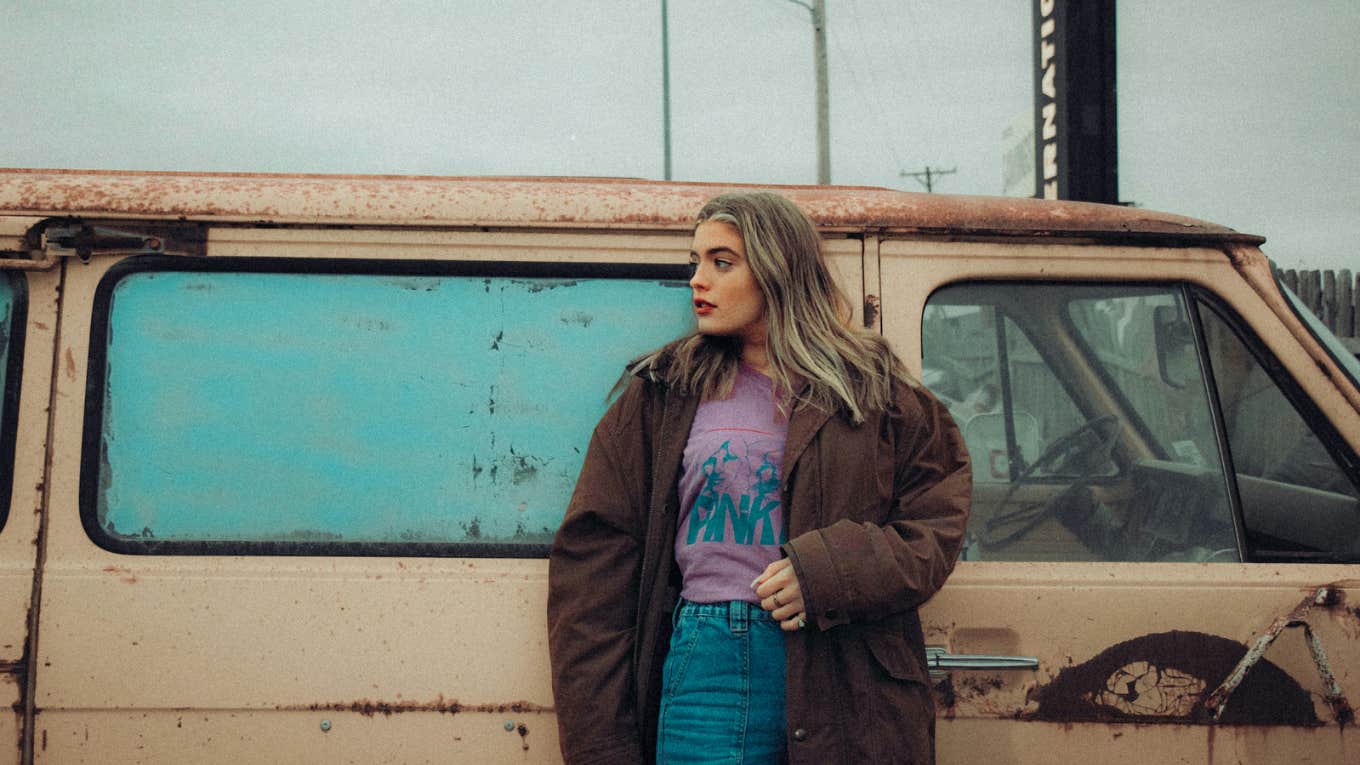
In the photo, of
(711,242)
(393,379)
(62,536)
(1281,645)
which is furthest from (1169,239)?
(62,536)

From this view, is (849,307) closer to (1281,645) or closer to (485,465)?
(485,465)

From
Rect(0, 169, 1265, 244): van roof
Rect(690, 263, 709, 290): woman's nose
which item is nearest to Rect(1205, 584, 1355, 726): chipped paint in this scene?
Rect(0, 169, 1265, 244): van roof

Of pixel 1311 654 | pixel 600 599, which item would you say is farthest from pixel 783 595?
pixel 1311 654

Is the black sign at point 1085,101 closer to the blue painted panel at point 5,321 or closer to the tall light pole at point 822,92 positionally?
the blue painted panel at point 5,321

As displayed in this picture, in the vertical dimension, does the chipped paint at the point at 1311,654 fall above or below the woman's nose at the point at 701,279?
below

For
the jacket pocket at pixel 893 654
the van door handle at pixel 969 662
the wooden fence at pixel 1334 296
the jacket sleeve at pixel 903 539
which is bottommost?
the van door handle at pixel 969 662

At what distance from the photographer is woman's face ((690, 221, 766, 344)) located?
5.81ft

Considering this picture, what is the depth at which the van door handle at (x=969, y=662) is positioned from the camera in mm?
1828

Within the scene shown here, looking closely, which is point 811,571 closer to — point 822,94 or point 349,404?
point 349,404

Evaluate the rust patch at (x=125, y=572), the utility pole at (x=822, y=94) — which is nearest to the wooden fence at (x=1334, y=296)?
the utility pole at (x=822, y=94)

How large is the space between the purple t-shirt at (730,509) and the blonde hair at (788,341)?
0.30 feet

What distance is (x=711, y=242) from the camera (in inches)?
70.0

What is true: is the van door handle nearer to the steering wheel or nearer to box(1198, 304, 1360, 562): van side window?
the steering wheel

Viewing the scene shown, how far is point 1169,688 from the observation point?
185cm
